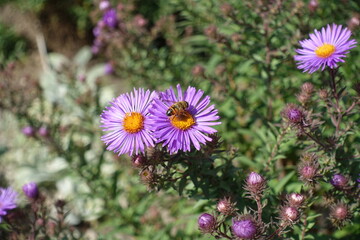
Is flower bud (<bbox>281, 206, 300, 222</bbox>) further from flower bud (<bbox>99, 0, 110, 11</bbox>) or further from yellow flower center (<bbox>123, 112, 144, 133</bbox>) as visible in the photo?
flower bud (<bbox>99, 0, 110, 11</bbox>)

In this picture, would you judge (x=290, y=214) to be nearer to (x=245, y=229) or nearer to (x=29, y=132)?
(x=245, y=229)

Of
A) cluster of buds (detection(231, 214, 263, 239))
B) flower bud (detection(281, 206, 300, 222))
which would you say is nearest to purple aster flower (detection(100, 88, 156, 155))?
cluster of buds (detection(231, 214, 263, 239))

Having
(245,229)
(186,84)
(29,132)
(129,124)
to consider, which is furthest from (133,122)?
(29,132)

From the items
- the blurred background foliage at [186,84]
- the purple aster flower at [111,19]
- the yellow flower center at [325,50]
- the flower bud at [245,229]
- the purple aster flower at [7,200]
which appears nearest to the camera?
the flower bud at [245,229]

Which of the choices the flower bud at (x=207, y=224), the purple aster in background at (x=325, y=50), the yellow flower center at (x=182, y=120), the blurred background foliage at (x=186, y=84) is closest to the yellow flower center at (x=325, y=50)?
the purple aster in background at (x=325, y=50)

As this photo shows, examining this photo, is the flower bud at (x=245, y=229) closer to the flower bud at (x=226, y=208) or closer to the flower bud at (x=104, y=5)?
the flower bud at (x=226, y=208)

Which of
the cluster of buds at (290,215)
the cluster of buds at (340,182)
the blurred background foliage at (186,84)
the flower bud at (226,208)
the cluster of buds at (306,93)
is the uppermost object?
the blurred background foliage at (186,84)

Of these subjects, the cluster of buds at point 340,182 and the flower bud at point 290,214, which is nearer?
the flower bud at point 290,214
